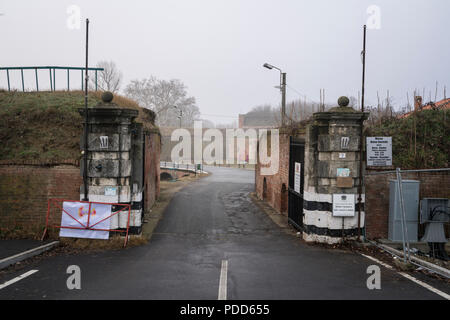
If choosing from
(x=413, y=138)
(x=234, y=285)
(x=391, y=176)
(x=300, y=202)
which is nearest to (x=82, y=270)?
(x=234, y=285)

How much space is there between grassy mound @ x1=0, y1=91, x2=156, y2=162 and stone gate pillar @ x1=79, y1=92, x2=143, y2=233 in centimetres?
94

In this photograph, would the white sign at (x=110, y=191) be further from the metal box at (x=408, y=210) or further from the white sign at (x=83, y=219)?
the metal box at (x=408, y=210)

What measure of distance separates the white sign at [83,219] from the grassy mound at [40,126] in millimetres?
1513

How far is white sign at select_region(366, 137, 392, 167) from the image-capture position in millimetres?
10133

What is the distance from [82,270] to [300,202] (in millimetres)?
6955

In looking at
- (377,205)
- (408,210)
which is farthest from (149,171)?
(408,210)

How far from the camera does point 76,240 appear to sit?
9.56 metres

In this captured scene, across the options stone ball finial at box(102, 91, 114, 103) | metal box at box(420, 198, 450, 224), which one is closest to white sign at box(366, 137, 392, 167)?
metal box at box(420, 198, 450, 224)

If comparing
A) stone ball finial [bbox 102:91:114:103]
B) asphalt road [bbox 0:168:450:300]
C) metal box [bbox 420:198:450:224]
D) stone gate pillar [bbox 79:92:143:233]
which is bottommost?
asphalt road [bbox 0:168:450:300]

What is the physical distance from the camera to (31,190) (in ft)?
32.2

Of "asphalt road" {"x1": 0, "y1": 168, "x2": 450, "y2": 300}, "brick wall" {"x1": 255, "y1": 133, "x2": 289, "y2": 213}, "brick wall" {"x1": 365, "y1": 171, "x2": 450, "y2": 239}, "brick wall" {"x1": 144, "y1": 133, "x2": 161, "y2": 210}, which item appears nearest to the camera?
"asphalt road" {"x1": 0, "y1": 168, "x2": 450, "y2": 300}

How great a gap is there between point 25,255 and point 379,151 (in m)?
10.1

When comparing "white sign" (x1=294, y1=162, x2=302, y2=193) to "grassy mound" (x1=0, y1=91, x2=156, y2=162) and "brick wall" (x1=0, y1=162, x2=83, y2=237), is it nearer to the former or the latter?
"brick wall" (x1=0, y1=162, x2=83, y2=237)
